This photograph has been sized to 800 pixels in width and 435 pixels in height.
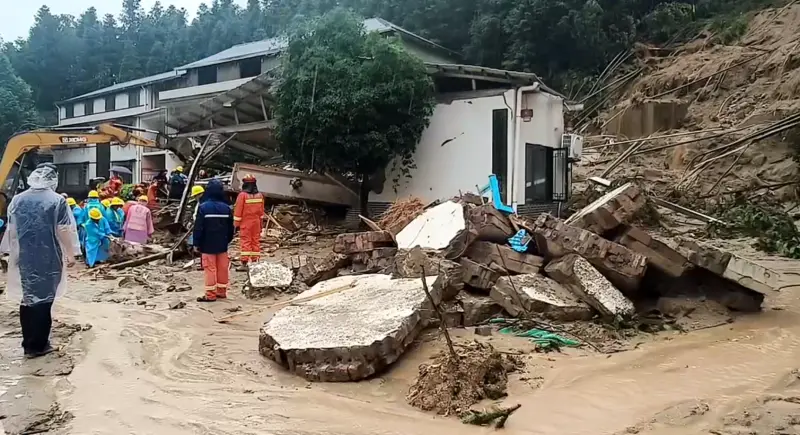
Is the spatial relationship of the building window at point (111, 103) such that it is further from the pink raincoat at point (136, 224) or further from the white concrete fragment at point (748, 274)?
the white concrete fragment at point (748, 274)

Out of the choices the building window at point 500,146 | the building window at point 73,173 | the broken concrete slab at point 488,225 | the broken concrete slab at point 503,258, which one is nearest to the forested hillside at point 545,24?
the building window at point 500,146

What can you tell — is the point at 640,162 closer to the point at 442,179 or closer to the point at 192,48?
the point at 442,179

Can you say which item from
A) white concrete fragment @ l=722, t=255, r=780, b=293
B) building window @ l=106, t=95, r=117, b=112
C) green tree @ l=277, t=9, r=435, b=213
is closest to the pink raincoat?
green tree @ l=277, t=9, r=435, b=213

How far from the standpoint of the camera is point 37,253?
19.1 feet

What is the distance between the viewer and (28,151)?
1520cm

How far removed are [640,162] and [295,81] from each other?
10959 millimetres

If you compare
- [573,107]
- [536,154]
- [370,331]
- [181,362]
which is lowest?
[181,362]

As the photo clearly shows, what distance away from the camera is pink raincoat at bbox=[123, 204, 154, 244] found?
41.9ft

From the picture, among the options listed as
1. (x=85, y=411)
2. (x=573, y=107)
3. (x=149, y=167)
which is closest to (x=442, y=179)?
(x=573, y=107)

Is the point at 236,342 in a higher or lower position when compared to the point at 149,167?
lower

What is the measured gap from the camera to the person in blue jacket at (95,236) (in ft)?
38.6

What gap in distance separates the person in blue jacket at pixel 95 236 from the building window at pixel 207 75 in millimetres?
22018

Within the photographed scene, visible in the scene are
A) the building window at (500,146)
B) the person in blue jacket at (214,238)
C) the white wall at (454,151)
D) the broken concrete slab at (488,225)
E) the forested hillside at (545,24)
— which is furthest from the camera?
the forested hillside at (545,24)

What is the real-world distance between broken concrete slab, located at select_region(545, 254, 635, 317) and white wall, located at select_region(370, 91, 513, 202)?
7.47 metres
